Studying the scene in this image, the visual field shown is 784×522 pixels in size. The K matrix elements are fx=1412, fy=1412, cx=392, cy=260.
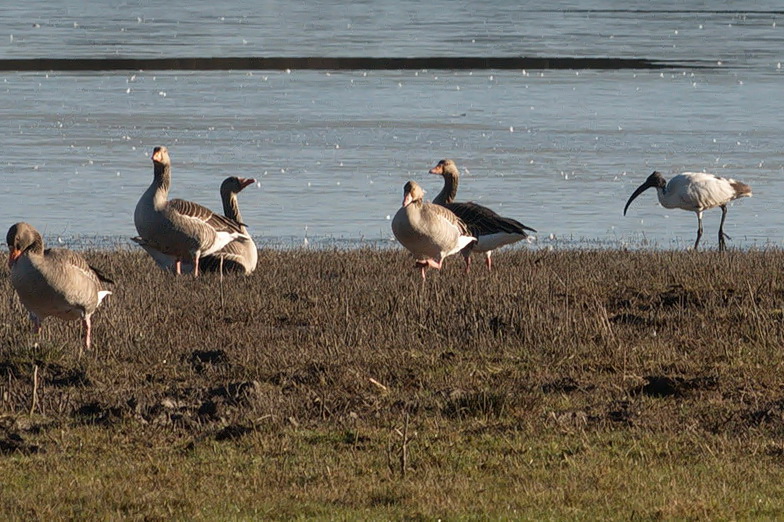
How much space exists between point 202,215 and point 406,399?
587 cm

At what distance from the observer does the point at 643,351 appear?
33.1 ft

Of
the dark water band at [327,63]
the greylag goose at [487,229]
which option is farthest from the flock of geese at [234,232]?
the dark water band at [327,63]

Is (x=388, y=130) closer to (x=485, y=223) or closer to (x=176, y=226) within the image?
(x=485, y=223)

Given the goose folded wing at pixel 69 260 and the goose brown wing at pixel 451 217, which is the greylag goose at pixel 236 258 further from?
the goose folded wing at pixel 69 260

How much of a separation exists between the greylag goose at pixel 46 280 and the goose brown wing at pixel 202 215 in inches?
148

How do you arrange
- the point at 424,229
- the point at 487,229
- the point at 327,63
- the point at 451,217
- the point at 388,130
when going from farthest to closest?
1. the point at 327,63
2. the point at 388,130
3. the point at 487,229
4. the point at 451,217
5. the point at 424,229

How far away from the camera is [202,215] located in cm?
1409

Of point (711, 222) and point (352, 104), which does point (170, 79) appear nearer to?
point (352, 104)

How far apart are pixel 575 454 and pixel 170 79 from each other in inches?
1374

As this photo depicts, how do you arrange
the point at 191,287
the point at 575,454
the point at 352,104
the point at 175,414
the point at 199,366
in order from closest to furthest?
the point at 575,454, the point at 175,414, the point at 199,366, the point at 191,287, the point at 352,104

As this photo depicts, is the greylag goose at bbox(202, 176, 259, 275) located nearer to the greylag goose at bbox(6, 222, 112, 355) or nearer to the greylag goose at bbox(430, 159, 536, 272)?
the greylag goose at bbox(430, 159, 536, 272)

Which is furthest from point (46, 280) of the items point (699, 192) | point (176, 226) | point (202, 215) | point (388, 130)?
point (388, 130)

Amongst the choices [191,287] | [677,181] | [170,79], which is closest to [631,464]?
[191,287]

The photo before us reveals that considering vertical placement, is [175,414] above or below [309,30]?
below
